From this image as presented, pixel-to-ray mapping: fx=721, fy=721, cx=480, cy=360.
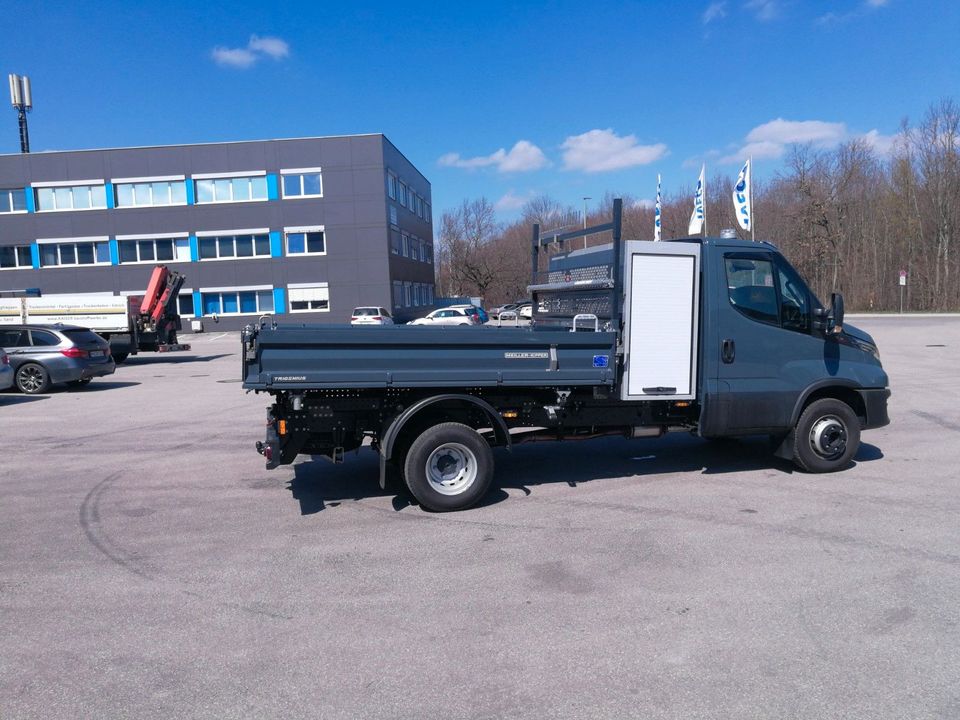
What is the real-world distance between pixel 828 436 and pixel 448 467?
4.10m

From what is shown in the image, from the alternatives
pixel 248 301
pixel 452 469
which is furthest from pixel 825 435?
pixel 248 301

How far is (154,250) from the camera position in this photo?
158ft

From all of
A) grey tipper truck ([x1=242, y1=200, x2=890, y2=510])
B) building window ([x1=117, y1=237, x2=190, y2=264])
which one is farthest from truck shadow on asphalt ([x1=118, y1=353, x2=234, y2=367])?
grey tipper truck ([x1=242, y1=200, x2=890, y2=510])

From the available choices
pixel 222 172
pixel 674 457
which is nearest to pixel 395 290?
pixel 222 172

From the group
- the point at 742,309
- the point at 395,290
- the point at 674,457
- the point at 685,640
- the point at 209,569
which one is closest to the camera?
the point at 685,640

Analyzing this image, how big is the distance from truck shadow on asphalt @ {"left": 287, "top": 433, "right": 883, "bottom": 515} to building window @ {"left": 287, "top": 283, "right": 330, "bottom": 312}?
40.7 meters

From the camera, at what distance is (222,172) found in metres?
47.3

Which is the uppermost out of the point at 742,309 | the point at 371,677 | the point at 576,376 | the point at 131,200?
the point at 131,200

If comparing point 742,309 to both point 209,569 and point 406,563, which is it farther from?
point 209,569

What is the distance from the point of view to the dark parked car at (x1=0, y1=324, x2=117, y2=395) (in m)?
16.5

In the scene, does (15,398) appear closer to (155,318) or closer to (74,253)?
(155,318)

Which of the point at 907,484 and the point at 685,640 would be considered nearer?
the point at 685,640

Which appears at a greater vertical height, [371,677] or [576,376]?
[576,376]

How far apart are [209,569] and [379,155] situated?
45419mm
